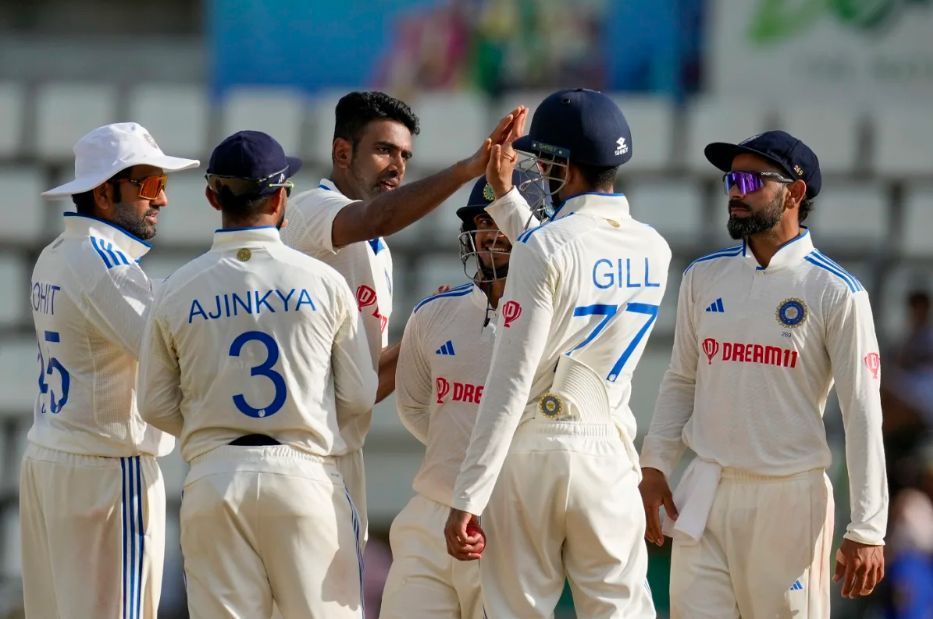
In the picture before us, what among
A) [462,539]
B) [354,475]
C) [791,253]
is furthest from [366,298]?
[791,253]

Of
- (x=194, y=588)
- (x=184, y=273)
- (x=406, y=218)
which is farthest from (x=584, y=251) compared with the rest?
(x=194, y=588)

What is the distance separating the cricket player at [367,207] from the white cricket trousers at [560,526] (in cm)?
56

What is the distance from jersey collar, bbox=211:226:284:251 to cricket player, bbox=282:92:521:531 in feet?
1.57

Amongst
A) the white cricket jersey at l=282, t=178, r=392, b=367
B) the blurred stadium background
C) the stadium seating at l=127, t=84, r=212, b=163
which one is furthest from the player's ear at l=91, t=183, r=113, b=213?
the stadium seating at l=127, t=84, r=212, b=163

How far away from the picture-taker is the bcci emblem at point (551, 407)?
4.17 meters

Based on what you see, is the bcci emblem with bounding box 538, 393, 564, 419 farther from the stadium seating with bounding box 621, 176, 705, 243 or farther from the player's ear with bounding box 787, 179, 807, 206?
the stadium seating with bounding box 621, 176, 705, 243

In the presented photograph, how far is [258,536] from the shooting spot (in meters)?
4.11

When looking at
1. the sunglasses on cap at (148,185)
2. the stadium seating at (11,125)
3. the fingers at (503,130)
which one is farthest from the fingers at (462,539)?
the stadium seating at (11,125)

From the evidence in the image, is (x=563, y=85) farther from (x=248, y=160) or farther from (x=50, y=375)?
(x=248, y=160)

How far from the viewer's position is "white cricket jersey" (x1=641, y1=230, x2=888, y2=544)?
449cm

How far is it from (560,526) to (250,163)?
1.26 metres

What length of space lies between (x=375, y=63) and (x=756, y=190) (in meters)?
5.71

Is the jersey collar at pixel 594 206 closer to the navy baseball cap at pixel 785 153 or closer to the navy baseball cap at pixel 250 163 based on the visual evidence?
the navy baseball cap at pixel 785 153

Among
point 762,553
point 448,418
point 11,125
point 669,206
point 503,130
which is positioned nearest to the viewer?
point 503,130
